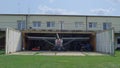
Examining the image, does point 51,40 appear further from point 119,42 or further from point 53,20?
point 119,42

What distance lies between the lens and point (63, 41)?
59.1 metres

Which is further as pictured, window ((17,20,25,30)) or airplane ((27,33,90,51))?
window ((17,20,25,30))

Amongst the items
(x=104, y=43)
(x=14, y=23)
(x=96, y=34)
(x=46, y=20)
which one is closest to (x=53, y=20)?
(x=46, y=20)

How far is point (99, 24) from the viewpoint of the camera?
6175 cm

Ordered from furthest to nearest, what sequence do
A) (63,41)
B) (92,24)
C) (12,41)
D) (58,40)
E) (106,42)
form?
(92,24) < (63,41) < (58,40) < (12,41) < (106,42)

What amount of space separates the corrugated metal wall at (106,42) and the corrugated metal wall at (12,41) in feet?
39.0

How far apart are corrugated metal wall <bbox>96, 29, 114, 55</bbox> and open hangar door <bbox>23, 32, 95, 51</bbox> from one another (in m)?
4.16

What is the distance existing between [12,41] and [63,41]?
1736 centimetres

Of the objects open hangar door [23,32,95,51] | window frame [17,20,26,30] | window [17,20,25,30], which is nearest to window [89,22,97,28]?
open hangar door [23,32,95,51]

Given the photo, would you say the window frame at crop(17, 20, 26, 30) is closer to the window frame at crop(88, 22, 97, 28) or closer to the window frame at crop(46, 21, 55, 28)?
the window frame at crop(46, 21, 55, 28)

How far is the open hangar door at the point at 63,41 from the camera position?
55.0 meters

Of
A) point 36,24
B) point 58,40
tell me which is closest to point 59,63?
point 58,40

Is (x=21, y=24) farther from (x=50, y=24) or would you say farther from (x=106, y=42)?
(x=106, y=42)

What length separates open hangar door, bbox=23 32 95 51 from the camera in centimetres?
5497
